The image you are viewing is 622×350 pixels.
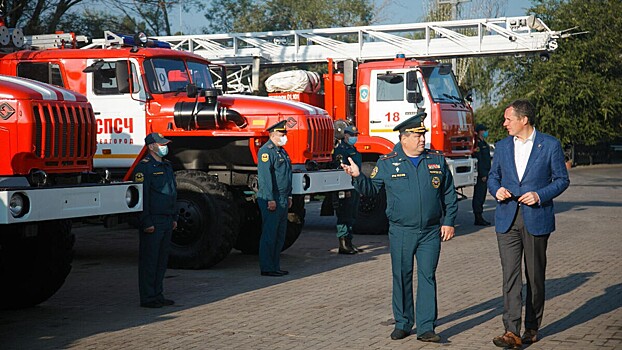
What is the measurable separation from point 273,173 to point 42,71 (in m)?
3.55

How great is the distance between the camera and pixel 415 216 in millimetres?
7914

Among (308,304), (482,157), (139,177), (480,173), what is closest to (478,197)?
(480,173)

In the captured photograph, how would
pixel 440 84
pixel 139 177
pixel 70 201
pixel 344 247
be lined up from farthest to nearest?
pixel 440 84
pixel 344 247
pixel 139 177
pixel 70 201

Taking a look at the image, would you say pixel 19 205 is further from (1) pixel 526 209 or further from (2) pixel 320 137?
(2) pixel 320 137

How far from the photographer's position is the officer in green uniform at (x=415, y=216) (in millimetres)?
7918

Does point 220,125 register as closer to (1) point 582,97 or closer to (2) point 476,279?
(2) point 476,279

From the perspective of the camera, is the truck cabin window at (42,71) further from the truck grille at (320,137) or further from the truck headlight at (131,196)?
the truck headlight at (131,196)

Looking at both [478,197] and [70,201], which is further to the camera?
[478,197]

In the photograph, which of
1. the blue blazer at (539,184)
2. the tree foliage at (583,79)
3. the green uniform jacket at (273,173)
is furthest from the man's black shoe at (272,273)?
the tree foliage at (583,79)

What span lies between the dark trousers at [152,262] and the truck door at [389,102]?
312 inches

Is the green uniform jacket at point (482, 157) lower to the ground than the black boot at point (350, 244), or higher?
higher

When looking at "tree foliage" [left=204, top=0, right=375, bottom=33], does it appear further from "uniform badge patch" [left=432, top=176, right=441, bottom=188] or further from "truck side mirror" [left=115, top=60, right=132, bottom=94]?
"uniform badge patch" [left=432, top=176, right=441, bottom=188]

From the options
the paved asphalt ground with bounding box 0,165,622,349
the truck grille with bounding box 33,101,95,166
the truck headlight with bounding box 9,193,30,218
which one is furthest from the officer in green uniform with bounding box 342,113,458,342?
the truck grille with bounding box 33,101,95,166

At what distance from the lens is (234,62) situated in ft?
65.3
